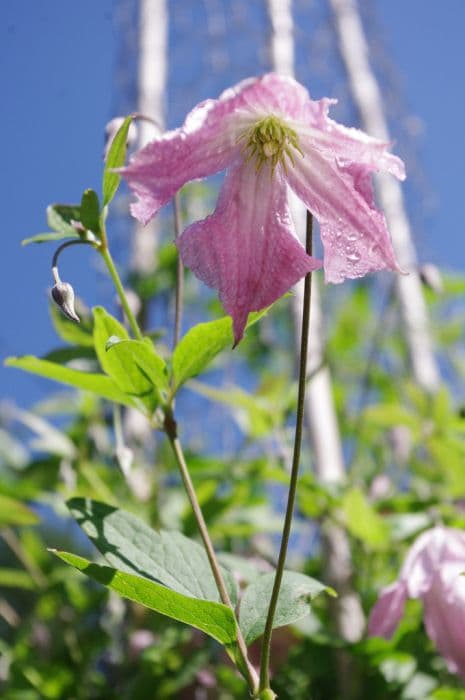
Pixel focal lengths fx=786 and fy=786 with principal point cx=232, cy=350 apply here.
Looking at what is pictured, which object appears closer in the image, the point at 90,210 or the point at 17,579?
the point at 90,210

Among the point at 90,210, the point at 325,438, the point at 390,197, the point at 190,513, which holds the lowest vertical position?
the point at 190,513

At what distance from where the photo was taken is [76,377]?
689mm

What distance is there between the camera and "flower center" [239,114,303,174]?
1.92ft

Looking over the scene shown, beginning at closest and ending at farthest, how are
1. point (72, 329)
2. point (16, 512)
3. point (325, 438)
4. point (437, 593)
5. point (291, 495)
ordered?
point (291, 495) < point (437, 593) < point (72, 329) < point (16, 512) < point (325, 438)

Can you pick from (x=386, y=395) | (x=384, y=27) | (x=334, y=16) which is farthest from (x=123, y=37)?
(x=386, y=395)

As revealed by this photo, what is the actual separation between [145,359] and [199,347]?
48mm

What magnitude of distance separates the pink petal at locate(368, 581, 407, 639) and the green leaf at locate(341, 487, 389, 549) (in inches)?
7.8

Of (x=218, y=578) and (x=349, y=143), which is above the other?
(x=349, y=143)

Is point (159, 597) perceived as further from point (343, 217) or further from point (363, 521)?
point (363, 521)

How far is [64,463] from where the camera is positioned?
1093mm

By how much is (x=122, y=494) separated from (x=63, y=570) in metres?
0.16

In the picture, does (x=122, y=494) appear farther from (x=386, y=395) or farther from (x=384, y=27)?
(x=384, y=27)

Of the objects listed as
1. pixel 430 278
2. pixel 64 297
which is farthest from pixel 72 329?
pixel 430 278

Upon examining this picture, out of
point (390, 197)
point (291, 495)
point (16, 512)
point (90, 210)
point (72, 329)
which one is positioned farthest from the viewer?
point (390, 197)
